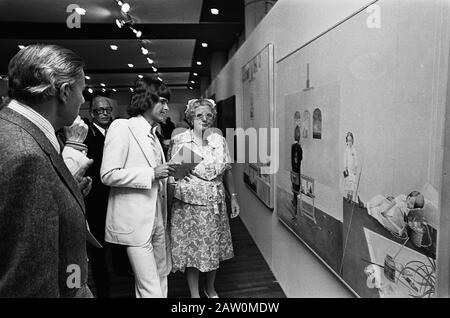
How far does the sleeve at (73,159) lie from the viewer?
1015 mm

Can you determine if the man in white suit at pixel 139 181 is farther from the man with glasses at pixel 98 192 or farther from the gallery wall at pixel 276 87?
the gallery wall at pixel 276 87

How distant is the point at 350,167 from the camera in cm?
103

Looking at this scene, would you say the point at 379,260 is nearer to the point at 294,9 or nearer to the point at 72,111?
the point at 72,111

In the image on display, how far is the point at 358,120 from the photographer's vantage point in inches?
38.3

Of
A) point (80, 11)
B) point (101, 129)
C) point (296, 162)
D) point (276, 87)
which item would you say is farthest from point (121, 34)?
point (296, 162)

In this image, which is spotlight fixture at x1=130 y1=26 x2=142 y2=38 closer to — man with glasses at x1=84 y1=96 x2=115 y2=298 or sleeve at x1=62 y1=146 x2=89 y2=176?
man with glasses at x1=84 y1=96 x2=115 y2=298

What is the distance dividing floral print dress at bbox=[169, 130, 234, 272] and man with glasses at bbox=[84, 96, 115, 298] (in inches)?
13.6

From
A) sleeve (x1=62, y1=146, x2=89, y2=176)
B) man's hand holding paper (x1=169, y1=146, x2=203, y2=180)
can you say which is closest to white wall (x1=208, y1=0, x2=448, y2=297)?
man's hand holding paper (x1=169, y1=146, x2=203, y2=180)

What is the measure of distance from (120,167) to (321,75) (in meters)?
0.90

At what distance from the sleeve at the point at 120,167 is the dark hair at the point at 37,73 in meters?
0.61

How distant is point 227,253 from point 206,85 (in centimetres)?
95

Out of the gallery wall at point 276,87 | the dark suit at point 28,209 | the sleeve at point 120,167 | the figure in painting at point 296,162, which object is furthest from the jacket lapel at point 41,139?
the figure in painting at point 296,162

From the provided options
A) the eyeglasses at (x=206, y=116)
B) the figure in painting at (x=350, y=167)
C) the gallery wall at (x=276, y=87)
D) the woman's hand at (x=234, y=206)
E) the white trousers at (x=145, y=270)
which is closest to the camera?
the figure in painting at (x=350, y=167)

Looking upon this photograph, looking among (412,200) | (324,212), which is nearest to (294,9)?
(324,212)
